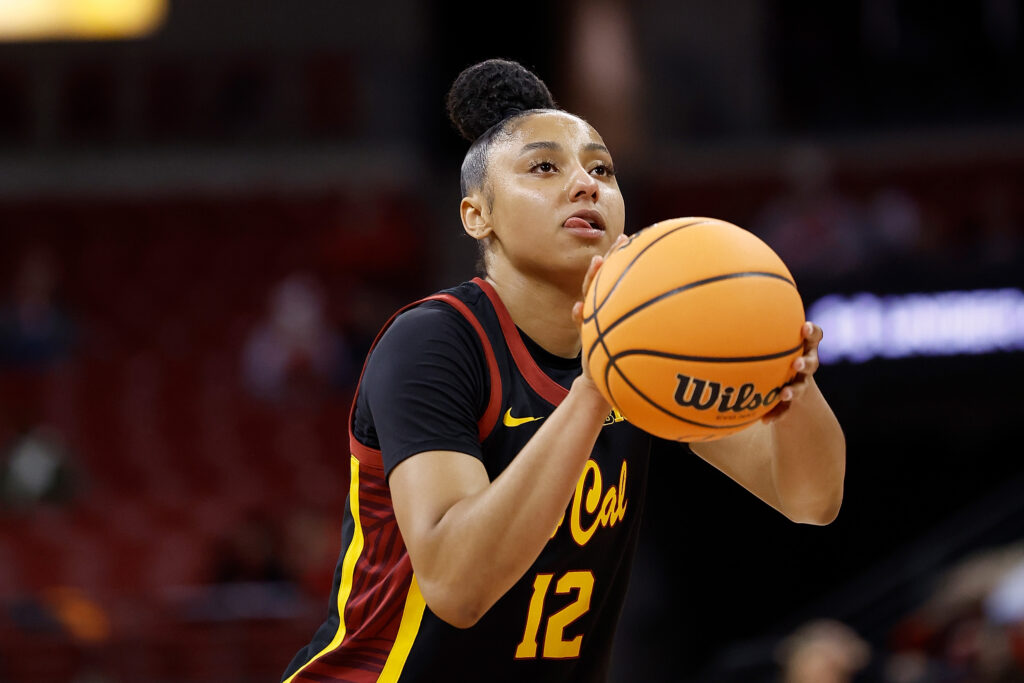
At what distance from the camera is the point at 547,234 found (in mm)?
2766

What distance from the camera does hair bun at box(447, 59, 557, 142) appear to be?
3033mm

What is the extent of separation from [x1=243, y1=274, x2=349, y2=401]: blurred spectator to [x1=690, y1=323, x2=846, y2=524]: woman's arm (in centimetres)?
947

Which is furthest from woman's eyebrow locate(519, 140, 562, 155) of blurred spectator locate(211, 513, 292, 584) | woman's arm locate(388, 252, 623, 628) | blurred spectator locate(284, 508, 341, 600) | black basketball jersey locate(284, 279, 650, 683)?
blurred spectator locate(211, 513, 292, 584)

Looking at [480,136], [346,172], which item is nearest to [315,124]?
[346,172]

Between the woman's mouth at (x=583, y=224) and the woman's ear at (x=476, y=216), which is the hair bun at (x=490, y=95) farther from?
the woman's mouth at (x=583, y=224)

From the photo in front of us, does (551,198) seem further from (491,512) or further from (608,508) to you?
(491,512)

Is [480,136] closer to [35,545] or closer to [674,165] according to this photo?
[35,545]

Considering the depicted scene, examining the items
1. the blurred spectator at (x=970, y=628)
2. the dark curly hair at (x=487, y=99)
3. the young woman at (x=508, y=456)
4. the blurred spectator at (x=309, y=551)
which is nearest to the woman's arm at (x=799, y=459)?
the young woman at (x=508, y=456)

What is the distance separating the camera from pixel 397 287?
47.2 ft

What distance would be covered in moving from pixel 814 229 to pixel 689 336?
8.61 metres

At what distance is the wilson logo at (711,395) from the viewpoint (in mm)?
2352

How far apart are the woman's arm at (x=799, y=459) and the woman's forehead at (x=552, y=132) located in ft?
2.29

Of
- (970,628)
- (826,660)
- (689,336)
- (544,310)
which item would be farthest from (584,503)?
(970,628)

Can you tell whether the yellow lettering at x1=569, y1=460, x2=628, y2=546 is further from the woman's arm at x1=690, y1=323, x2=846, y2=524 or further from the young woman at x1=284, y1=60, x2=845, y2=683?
the woman's arm at x1=690, y1=323, x2=846, y2=524
